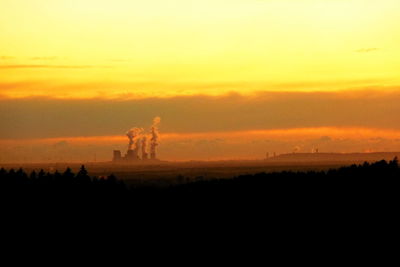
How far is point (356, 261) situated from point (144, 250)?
27.3 metres

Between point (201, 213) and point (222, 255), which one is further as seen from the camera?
point (201, 213)

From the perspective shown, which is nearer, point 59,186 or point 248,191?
point 59,186

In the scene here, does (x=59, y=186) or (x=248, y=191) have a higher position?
(x=59, y=186)

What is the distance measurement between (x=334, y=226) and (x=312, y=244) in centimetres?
647

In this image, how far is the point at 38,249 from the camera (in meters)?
112

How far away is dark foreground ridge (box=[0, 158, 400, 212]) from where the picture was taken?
5162 inches

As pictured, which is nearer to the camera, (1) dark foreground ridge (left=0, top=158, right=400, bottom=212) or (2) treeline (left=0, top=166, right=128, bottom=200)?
(1) dark foreground ridge (left=0, top=158, right=400, bottom=212)

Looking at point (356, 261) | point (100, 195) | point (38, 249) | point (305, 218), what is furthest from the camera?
point (100, 195)

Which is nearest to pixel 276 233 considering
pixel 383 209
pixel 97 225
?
pixel 383 209

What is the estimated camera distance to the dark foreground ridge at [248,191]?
131 meters

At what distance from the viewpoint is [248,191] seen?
14788 centimetres

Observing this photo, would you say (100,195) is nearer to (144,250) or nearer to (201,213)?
(201,213)

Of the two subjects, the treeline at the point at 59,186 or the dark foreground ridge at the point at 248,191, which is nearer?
the dark foreground ridge at the point at 248,191

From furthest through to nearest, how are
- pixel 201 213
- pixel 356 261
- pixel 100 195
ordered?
pixel 100 195, pixel 201 213, pixel 356 261
